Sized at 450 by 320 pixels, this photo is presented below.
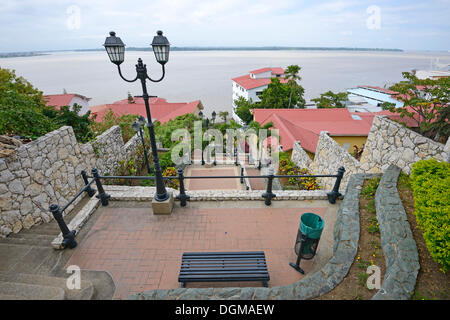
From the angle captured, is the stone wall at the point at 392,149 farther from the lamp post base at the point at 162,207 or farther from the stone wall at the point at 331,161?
the lamp post base at the point at 162,207

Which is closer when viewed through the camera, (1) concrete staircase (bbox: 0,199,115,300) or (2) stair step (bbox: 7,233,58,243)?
(1) concrete staircase (bbox: 0,199,115,300)

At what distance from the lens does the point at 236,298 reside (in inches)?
120

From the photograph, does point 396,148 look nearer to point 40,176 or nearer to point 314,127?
point 40,176

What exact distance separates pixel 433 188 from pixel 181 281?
4417 millimetres

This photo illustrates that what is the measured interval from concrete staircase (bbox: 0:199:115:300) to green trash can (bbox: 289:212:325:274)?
3.32 meters

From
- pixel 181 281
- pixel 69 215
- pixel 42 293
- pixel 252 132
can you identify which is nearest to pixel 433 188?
pixel 181 281

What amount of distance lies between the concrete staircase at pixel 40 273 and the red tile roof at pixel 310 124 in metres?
15.6

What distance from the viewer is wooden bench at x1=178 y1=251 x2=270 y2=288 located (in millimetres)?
3543

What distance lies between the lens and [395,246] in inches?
137

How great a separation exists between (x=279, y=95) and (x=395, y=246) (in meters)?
35.1

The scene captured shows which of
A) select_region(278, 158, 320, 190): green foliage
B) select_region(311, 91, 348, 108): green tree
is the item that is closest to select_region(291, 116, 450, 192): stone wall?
select_region(278, 158, 320, 190): green foliage

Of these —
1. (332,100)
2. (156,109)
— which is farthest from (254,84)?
(156,109)

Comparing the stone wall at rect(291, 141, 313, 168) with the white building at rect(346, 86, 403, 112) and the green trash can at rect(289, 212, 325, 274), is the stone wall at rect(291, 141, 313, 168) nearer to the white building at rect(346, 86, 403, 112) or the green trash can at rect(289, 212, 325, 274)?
the green trash can at rect(289, 212, 325, 274)
